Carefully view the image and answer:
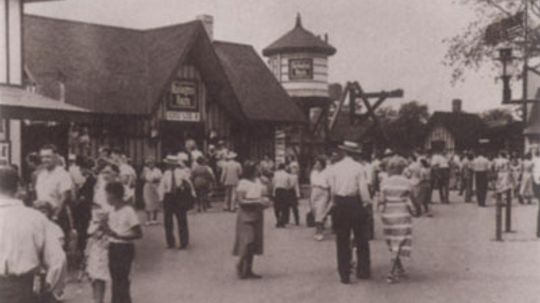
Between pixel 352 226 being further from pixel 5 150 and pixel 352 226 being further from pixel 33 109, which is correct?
pixel 5 150

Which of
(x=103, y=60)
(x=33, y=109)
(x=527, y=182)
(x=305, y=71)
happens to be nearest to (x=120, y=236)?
(x=33, y=109)

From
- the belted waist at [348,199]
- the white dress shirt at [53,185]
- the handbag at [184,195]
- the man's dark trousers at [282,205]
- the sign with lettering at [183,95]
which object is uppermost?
the sign with lettering at [183,95]

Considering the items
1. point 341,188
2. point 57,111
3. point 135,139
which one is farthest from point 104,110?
point 341,188

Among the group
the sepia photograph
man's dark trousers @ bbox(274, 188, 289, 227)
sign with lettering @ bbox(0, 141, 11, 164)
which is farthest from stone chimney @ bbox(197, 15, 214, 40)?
sign with lettering @ bbox(0, 141, 11, 164)

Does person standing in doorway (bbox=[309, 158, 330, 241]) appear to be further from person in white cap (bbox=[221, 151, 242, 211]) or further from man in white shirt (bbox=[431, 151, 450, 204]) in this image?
man in white shirt (bbox=[431, 151, 450, 204])

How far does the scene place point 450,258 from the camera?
11.7 meters

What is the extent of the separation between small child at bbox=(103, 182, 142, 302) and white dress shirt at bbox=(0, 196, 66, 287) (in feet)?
8.68

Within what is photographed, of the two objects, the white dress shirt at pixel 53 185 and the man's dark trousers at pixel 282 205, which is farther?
the man's dark trousers at pixel 282 205

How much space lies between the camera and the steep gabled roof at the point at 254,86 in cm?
2791

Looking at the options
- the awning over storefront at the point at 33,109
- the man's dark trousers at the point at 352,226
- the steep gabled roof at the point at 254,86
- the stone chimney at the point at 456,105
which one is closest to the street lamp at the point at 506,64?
the man's dark trousers at the point at 352,226

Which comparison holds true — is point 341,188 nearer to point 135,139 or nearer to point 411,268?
point 411,268

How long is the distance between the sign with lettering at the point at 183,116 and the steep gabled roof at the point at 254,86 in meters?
2.15

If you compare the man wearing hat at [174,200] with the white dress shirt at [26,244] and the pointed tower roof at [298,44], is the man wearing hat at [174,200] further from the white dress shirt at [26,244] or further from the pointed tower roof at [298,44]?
the pointed tower roof at [298,44]

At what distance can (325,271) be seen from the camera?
10.6 m
